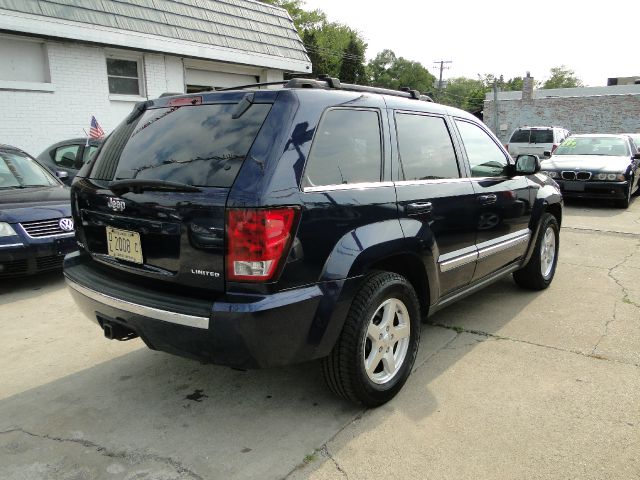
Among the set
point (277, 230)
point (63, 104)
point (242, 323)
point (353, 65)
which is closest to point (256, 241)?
point (277, 230)

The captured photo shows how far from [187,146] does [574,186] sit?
10.2 meters

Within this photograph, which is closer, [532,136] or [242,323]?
[242,323]

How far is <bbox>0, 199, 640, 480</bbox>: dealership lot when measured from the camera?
253 cm

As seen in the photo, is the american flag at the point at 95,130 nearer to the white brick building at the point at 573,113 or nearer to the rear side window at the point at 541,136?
the rear side window at the point at 541,136

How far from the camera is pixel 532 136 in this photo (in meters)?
19.3

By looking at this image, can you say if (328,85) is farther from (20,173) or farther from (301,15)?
(301,15)

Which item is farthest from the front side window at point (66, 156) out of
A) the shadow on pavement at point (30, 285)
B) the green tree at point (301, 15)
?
the green tree at point (301, 15)

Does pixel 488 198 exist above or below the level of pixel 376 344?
above

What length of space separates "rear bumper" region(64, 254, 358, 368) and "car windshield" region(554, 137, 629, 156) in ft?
37.4

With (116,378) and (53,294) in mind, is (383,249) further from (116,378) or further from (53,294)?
(53,294)

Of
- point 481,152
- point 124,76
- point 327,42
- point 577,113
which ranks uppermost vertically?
point 327,42

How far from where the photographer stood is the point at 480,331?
421 centimetres

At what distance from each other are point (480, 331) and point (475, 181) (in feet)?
4.09

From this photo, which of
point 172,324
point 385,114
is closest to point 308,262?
point 172,324
